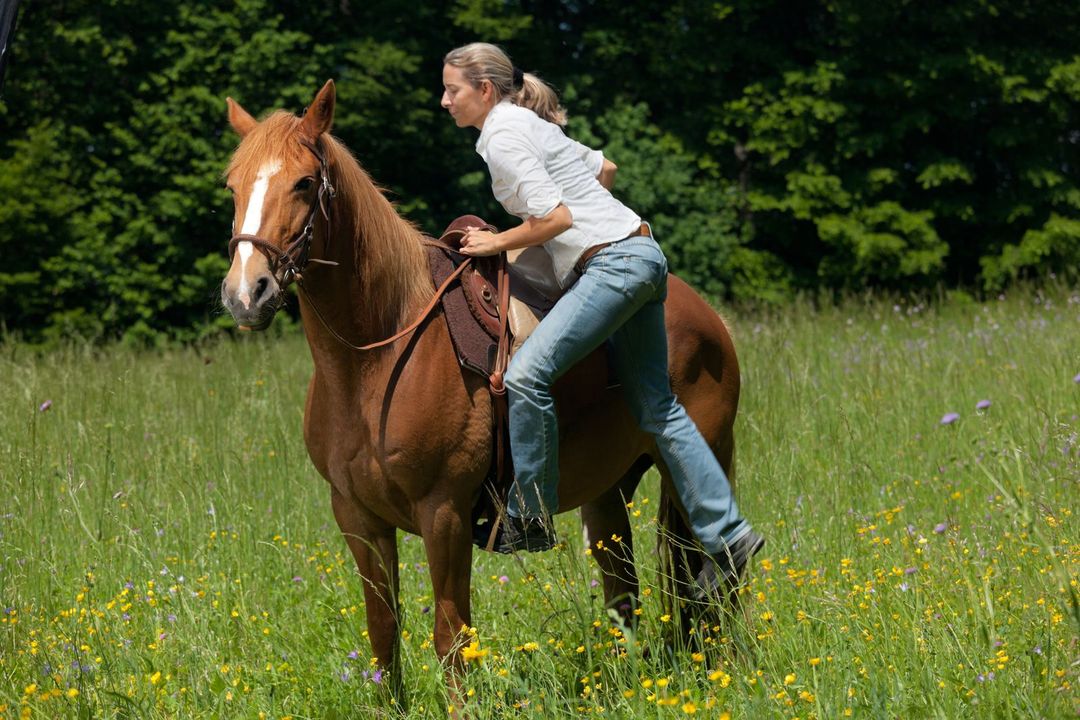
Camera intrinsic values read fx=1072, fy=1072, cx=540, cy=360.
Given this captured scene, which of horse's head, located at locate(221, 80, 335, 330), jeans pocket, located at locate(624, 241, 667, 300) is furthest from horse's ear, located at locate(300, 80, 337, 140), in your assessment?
jeans pocket, located at locate(624, 241, 667, 300)

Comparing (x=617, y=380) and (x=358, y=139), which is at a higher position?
(x=617, y=380)

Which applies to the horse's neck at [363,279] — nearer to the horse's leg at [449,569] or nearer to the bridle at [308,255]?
the bridle at [308,255]

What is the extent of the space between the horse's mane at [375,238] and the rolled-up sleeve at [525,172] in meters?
0.43

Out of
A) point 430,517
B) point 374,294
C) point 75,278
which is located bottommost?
point 75,278

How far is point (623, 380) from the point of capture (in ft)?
13.0

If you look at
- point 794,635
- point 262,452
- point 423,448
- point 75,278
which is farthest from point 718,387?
point 75,278

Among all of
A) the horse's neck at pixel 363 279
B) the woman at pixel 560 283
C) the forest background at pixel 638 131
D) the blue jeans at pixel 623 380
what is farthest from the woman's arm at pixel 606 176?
the forest background at pixel 638 131

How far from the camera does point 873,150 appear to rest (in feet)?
54.5

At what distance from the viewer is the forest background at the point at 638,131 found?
14156mm

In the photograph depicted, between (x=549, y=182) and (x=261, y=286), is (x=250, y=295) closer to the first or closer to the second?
(x=261, y=286)

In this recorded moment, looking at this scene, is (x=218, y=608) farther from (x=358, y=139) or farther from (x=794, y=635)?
(x=358, y=139)

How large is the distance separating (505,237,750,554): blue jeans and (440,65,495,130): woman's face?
65 centimetres

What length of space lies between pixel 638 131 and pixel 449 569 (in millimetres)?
15961

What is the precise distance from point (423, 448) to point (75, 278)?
38.9ft
